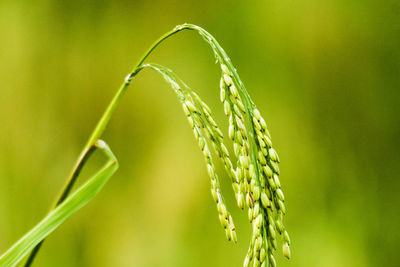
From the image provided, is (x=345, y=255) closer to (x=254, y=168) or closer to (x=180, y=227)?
(x=180, y=227)

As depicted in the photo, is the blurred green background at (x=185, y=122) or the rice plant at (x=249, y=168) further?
the blurred green background at (x=185, y=122)

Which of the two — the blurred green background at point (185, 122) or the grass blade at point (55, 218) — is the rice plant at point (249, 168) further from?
the blurred green background at point (185, 122)

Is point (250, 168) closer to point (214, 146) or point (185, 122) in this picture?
point (214, 146)

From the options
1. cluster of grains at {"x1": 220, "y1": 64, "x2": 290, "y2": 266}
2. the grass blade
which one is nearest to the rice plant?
cluster of grains at {"x1": 220, "y1": 64, "x2": 290, "y2": 266}

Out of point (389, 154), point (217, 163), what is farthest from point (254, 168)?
point (389, 154)

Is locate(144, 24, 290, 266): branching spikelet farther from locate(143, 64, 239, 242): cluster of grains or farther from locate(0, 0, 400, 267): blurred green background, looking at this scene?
locate(0, 0, 400, 267): blurred green background

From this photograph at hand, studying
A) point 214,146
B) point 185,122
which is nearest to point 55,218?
point 214,146

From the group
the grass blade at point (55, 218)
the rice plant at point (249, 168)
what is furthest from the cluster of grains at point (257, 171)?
the grass blade at point (55, 218)
